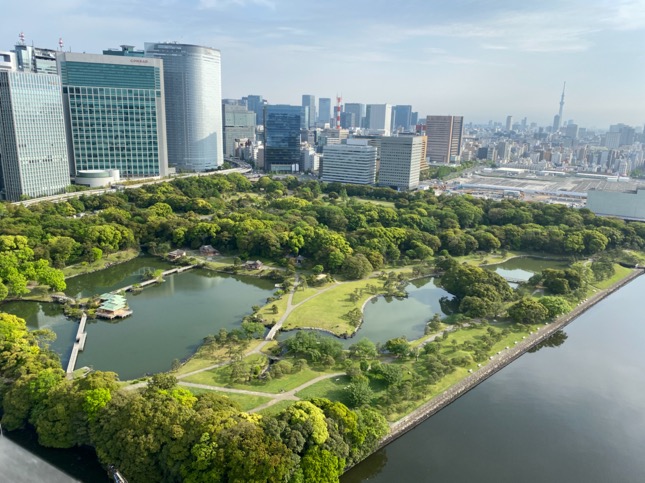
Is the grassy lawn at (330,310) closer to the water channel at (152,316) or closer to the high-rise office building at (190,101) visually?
the water channel at (152,316)

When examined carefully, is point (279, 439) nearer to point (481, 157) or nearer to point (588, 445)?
point (588, 445)

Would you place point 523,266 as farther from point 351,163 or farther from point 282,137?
point 282,137

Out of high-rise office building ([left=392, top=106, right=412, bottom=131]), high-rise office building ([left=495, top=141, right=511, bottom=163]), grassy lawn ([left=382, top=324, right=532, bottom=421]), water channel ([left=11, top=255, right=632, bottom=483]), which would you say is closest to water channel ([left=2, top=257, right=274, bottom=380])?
water channel ([left=11, top=255, right=632, bottom=483])

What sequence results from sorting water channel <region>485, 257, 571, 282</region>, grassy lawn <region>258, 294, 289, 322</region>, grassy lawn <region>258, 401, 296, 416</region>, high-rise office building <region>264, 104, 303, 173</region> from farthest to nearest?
1. high-rise office building <region>264, 104, 303, 173</region>
2. water channel <region>485, 257, 571, 282</region>
3. grassy lawn <region>258, 294, 289, 322</region>
4. grassy lawn <region>258, 401, 296, 416</region>

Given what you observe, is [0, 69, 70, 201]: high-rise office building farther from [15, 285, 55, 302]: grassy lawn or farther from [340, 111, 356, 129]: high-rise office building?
[340, 111, 356, 129]: high-rise office building

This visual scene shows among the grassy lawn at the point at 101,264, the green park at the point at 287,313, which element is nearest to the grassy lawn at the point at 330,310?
the green park at the point at 287,313

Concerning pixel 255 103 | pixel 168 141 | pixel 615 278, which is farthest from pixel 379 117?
pixel 615 278
